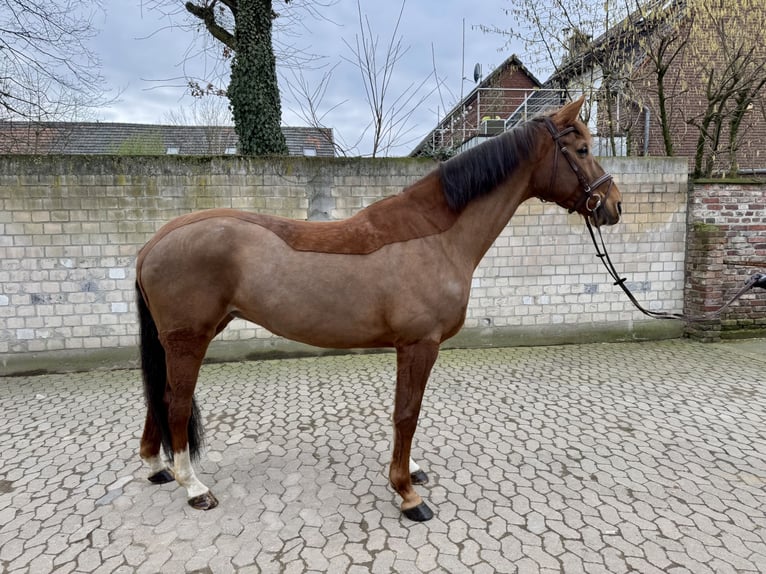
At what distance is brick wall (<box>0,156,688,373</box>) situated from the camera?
14.9 ft

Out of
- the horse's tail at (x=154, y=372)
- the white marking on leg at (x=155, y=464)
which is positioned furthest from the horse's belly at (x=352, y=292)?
the white marking on leg at (x=155, y=464)

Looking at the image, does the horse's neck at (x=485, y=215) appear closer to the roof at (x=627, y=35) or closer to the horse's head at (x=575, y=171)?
the horse's head at (x=575, y=171)

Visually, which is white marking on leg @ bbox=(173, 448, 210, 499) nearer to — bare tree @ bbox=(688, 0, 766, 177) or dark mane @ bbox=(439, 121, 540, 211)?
dark mane @ bbox=(439, 121, 540, 211)


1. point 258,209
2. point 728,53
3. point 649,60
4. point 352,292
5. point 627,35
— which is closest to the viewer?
point 352,292

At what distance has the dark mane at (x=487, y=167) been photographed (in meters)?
2.26

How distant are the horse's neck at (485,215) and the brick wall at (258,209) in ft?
9.74

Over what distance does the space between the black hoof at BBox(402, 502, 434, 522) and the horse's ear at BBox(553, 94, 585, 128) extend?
2.19 meters

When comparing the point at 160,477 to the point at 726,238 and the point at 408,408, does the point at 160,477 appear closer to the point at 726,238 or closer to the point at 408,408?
the point at 408,408

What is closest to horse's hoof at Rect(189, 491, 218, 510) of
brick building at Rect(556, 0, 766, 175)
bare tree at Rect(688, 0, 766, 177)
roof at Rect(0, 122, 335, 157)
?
roof at Rect(0, 122, 335, 157)

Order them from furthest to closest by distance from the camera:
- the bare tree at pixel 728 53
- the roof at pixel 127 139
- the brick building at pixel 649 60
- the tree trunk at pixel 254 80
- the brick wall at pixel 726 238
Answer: the roof at pixel 127 139, the tree trunk at pixel 254 80, the brick building at pixel 649 60, the bare tree at pixel 728 53, the brick wall at pixel 726 238

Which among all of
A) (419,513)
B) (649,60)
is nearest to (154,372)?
(419,513)

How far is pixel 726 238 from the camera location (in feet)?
18.0

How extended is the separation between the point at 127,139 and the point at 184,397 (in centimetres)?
1466

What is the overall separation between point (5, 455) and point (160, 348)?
166cm
